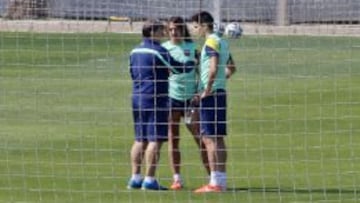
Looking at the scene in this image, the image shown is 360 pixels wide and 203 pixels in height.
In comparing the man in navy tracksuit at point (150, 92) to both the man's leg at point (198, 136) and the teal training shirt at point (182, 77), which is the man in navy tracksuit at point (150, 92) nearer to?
the teal training shirt at point (182, 77)

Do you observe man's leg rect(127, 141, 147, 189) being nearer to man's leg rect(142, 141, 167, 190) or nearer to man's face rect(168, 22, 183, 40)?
man's leg rect(142, 141, 167, 190)

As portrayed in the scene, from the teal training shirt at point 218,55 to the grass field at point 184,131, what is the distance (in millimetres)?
1062

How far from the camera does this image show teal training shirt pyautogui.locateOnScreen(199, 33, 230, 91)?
1285cm

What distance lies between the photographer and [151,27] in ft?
43.4

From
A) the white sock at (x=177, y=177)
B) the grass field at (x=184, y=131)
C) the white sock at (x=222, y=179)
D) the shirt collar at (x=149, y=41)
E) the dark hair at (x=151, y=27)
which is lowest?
the grass field at (x=184, y=131)

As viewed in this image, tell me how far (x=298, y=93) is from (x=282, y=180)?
26.2 ft

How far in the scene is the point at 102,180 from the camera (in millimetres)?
13742

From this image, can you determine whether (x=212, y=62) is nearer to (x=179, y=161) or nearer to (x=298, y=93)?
(x=179, y=161)

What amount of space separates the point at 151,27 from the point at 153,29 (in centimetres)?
3

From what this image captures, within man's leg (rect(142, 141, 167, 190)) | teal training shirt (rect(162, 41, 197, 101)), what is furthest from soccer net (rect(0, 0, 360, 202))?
teal training shirt (rect(162, 41, 197, 101))

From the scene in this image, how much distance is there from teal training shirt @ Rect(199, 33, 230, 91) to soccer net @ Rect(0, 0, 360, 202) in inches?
41.6

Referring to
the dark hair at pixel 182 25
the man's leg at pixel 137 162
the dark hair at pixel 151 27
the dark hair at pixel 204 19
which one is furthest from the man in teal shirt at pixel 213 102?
the man's leg at pixel 137 162

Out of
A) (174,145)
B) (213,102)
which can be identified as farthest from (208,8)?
(213,102)

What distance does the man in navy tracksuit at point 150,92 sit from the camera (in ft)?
43.2
